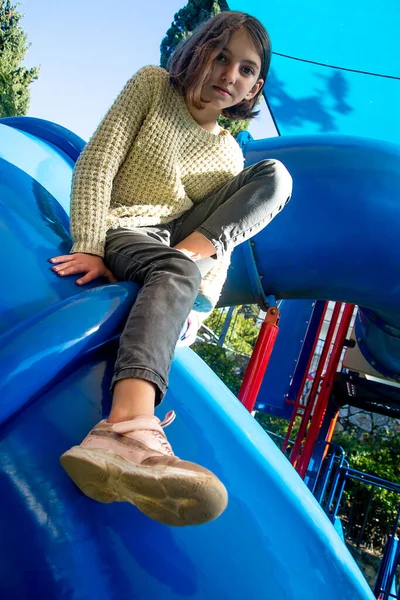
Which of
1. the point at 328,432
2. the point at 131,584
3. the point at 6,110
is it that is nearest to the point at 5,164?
the point at 131,584

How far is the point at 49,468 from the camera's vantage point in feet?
2.18

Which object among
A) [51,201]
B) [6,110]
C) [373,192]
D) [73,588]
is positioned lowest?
[73,588]

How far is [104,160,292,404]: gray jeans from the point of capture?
2.49ft

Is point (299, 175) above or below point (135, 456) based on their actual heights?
above

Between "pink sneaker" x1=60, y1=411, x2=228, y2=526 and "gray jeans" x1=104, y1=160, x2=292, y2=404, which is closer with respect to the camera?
"pink sneaker" x1=60, y1=411, x2=228, y2=526

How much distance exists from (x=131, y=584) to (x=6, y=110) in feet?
46.7

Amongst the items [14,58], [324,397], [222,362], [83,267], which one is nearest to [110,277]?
[83,267]

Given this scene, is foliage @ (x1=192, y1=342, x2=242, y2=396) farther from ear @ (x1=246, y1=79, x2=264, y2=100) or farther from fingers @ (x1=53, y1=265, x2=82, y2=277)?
fingers @ (x1=53, y1=265, x2=82, y2=277)

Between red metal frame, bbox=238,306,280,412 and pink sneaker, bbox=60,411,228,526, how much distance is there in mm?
1225

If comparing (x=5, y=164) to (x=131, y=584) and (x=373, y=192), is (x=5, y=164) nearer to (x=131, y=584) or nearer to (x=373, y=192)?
(x=131, y=584)

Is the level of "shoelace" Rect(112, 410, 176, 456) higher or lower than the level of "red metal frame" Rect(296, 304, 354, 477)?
lower

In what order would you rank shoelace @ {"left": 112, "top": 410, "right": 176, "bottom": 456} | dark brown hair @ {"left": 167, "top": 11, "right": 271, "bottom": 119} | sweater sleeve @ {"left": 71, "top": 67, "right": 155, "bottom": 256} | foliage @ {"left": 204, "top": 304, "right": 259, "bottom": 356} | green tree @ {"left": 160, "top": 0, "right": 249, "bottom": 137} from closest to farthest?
1. shoelace @ {"left": 112, "top": 410, "right": 176, "bottom": 456}
2. sweater sleeve @ {"left": 71, "top": 67, "right": 155, "bottom": 256}
3. dark brown hair @ {"left": 167, "top": 11, "right": 271, "bottom": 119}
4. green tree @ {"left": 160, "top": 0, "right": 249, "bottom": 137}
5. foliage @ {"left": 204, "top": 304, "right": 259, "bottom": 356}

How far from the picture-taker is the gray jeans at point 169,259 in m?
0.76

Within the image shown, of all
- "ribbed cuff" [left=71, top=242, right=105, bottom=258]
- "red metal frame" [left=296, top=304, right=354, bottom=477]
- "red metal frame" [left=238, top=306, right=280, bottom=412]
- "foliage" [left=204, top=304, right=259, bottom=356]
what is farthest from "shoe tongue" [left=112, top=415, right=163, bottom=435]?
"foliage" [left=204, top=304, right=259, bottom=356]
